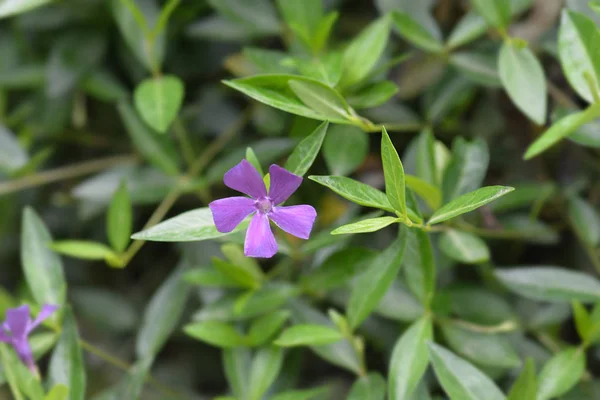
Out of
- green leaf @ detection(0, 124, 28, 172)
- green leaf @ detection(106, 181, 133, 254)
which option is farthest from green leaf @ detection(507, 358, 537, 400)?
green leaf @ detection(0, 124, 28, 172)

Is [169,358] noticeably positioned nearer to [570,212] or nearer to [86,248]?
[86,248]

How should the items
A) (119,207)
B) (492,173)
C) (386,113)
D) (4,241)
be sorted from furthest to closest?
(4,241) → (492,173) → (386,113) → (119,207)

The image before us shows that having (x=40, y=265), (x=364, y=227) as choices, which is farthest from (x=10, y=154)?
(x=364, y=227)

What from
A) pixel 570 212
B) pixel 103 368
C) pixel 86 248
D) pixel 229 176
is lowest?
pixel 103 368

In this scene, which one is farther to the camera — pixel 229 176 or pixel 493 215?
pixel 493 215

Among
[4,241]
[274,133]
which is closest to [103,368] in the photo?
[4,241]

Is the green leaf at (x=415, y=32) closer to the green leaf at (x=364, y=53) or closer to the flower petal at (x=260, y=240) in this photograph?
the green leaf at (x=364, y=53)

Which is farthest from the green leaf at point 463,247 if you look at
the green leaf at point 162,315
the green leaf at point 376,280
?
the green leaf at point 162,315
